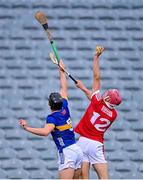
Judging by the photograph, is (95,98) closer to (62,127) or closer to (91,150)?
(91,150)

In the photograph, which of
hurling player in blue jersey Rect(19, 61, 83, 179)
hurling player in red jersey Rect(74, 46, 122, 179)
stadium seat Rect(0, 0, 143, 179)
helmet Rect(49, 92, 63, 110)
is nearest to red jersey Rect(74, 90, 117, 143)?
hurling player in red jersey Rect(74, 46, 122, 179)

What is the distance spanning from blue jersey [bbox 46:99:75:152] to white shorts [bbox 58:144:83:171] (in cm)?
5

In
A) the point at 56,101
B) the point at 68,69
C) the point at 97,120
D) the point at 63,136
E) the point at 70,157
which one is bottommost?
the point at 70,157

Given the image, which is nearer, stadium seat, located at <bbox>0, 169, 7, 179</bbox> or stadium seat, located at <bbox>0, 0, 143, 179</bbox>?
stadium seat, located at <bbox>0, 169, 7, 179</bbox>

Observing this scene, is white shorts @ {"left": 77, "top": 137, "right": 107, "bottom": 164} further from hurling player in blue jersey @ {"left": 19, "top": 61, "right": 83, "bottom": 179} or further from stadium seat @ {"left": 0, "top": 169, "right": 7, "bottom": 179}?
stadium seat @ {"left": 0, "top": 169, "right": 7, "bottom": 179}

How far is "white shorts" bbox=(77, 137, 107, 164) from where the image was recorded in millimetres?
9125

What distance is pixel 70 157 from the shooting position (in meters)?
8.62

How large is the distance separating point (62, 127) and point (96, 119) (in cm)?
63

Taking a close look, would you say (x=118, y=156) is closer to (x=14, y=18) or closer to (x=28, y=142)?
(x=28, y=142)

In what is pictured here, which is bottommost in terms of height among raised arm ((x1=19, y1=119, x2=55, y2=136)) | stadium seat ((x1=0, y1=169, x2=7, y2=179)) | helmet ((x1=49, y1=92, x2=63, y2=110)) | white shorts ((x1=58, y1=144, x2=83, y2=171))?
stadium seat ((x1=0, y1=169, x2=7, y2=179))

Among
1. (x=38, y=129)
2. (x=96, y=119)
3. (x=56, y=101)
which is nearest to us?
(x=38, y=129)

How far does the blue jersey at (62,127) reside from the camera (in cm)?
855

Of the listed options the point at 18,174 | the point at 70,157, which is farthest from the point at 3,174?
the point at 70,157

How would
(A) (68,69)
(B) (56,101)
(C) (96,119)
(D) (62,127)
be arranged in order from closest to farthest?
(B) (56,101)
(D) (62,127)
(C) (96,119)
(A) (68,69)
